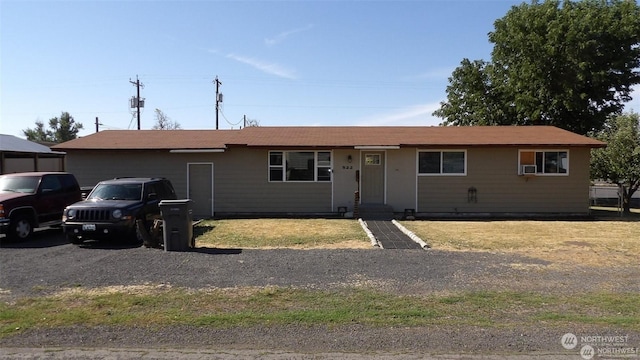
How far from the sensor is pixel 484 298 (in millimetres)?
6191

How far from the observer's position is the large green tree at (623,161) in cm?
2061

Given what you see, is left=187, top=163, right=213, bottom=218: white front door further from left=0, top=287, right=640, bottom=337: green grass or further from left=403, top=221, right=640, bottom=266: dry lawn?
left=0, top=287, right=640, bottom=337: green grass

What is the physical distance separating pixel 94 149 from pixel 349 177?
31.9 feet

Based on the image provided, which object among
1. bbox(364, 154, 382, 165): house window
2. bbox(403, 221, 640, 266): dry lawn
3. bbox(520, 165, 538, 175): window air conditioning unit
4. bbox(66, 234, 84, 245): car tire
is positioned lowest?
bbox(403, 221, 640, 266): dry lawn

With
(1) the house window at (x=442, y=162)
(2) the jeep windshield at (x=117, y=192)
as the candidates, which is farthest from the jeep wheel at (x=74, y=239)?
(1) the house window at (x=442, y=162)

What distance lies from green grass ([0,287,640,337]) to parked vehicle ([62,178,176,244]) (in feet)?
13.4

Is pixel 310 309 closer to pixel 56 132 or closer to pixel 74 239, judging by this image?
pixel 74 239

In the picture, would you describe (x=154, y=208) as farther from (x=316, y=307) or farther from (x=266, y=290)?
(x=316, y=307)

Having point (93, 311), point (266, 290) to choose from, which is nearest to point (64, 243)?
point (93, 311)

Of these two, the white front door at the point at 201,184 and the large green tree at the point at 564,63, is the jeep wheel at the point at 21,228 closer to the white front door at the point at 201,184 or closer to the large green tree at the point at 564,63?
the white front door at the point at 201,184

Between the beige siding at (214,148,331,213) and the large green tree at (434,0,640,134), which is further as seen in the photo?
the large green tree at (434,0,640,134)

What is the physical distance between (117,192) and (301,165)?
7.41 meters

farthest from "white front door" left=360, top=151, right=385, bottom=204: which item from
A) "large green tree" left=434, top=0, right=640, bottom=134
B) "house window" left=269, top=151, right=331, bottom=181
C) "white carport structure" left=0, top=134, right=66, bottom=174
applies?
"white carport structure" left=0, top=134, right=66, bottom=174

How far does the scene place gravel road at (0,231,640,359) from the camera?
15.0 feet
